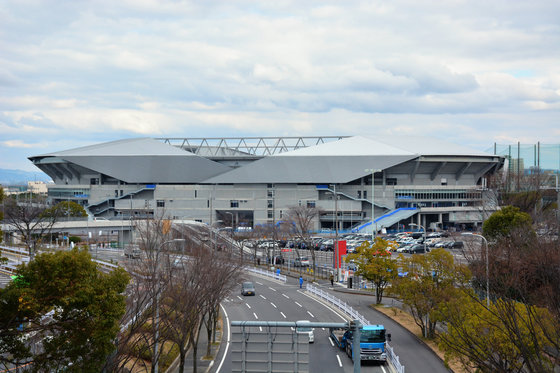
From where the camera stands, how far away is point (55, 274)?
15727mm

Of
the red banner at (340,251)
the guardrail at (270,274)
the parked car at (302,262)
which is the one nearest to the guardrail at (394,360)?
the red banner at (340,251)

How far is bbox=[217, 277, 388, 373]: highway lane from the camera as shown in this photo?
2722 centimetres

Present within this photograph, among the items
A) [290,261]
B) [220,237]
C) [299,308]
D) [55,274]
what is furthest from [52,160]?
[55,274]

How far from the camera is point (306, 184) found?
105 m

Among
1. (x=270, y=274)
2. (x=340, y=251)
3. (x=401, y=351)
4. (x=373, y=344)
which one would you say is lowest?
(x=401, y=351)

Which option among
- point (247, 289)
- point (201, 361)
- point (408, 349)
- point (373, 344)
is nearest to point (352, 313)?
point (408, 349)

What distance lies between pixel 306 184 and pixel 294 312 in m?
66.8

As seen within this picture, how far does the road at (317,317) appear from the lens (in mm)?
27203

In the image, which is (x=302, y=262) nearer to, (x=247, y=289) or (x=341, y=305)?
(x=247, y=289)

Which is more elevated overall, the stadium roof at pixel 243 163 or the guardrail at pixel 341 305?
the stadium roof at pixel 243 163

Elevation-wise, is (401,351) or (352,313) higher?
(352,313)

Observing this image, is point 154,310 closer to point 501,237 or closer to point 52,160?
point 501,237

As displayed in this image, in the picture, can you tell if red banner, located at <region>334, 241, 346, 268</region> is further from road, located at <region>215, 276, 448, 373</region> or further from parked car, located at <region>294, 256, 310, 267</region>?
parked car, located at <region>294, 256, 310, 267</region>

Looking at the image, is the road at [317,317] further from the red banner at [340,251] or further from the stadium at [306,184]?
the stadium at [306,184]
